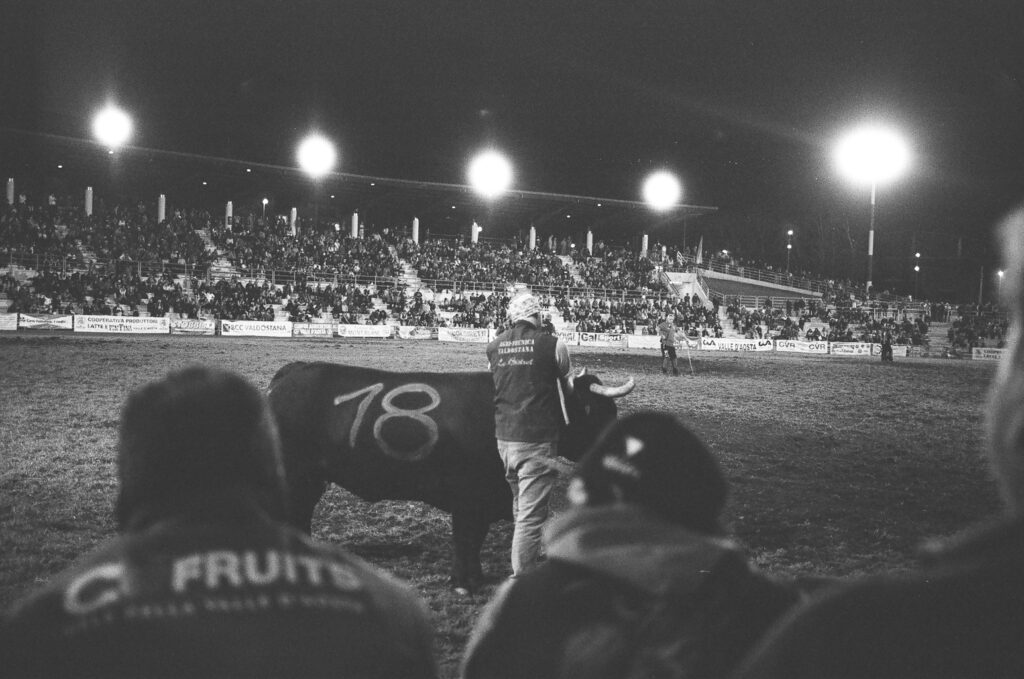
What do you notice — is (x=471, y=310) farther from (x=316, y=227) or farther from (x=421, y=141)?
(x=316, y=227)

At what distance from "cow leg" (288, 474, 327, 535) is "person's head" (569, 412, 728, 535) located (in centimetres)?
453

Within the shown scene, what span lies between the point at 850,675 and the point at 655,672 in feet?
1.38

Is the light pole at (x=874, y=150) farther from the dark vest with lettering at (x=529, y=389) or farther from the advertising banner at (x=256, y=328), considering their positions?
the dark vest with lettering at (x=529, y=389)

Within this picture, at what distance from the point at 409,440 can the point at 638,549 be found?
14.8ft

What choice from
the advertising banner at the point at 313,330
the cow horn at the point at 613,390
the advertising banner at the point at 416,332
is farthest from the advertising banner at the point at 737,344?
the cow horn at the point at 613,390

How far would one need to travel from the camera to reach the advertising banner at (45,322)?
29281mm

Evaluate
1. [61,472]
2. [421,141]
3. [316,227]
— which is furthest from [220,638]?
[316,227]

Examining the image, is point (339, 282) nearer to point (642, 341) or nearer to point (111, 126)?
point (111, 126)

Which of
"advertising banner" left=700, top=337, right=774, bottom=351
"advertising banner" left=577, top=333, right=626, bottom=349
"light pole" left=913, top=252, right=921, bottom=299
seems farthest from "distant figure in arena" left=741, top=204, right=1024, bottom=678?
"light pole" left=913, top=252, right=921, bottom=299

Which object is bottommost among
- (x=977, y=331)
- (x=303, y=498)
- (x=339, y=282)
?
(x=303, y=498)

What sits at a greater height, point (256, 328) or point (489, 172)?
point (489, 172)

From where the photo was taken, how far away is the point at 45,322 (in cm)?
2955

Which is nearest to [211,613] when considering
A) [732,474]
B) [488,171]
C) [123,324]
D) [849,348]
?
[732,474]

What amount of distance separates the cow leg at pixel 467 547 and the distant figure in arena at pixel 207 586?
406 centimetres
